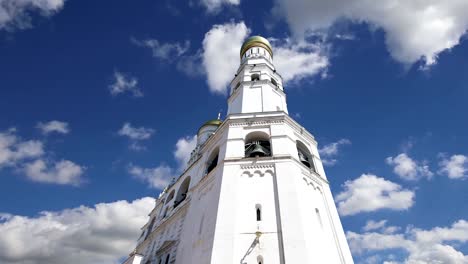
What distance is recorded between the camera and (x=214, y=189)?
16.1 meters

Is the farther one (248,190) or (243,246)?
(248,190)

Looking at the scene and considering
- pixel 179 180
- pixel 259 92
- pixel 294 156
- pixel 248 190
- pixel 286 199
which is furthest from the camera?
pixel 179 180

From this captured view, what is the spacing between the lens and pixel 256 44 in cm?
2938

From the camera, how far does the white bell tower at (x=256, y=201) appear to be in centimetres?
1277

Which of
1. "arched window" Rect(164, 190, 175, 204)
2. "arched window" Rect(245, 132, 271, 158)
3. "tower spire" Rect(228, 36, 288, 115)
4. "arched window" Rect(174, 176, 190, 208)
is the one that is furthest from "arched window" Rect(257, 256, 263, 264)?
"arched window" Rect(164, 190, 175, 204)

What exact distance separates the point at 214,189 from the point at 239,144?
3336 millimetres

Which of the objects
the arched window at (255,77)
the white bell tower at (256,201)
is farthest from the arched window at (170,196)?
the arched window at (255,77)

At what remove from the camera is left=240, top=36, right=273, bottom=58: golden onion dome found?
29.4 metres

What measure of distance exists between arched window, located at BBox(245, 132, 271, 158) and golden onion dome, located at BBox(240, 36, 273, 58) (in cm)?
1386

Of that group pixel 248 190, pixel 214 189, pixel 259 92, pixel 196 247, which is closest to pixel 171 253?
pixel 196 247

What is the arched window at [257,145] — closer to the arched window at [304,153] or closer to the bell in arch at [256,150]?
the bell in arch at [256,150]

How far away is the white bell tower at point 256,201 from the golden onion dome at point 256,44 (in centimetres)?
788

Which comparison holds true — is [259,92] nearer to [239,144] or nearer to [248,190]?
[239,144]

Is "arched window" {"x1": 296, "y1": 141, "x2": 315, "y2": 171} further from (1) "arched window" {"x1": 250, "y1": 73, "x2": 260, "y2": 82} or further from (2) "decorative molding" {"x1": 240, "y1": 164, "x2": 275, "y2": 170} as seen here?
(1) "arched window" {"x1": 250, "y1": 73, "x2": 260, "y2": 82}
